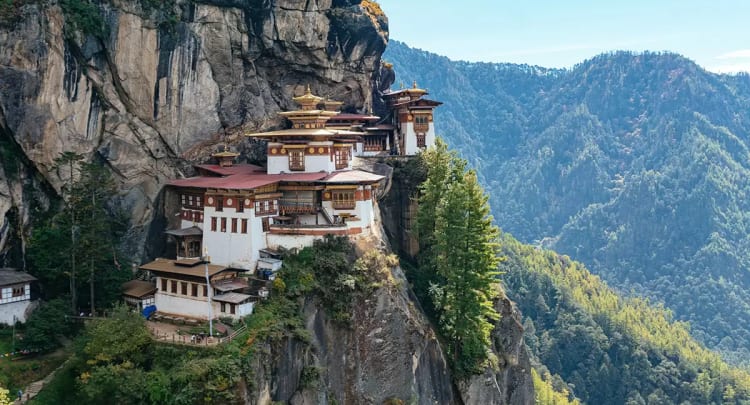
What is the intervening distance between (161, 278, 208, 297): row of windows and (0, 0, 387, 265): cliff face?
7.51m

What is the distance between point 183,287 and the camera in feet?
164

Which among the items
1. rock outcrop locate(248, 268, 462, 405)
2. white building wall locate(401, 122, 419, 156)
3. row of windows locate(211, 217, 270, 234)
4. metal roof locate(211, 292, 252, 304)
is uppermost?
white building wall locate(401, 122, 419, 156)

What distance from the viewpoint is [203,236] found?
55.0m

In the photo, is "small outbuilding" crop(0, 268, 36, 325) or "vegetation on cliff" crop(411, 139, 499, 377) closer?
"small outbuilding" crop(0, 268, 36, 325)

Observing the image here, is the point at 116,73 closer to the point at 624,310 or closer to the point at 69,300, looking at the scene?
the point at 69,300

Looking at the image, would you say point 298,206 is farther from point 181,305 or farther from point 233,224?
point 181,305

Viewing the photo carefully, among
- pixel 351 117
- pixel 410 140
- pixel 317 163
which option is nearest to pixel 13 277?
pixel 317 163

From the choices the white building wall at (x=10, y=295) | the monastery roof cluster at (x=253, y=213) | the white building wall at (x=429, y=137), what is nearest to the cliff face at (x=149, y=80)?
the monastery roof cluster at (x=253, y=213)

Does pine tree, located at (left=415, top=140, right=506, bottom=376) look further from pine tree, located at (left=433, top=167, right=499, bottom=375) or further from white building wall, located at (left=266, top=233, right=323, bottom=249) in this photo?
white building wall, located at (left=266, top=233, right=323, bottom=249)

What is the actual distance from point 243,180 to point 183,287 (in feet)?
32.4

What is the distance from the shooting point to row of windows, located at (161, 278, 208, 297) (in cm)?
4903

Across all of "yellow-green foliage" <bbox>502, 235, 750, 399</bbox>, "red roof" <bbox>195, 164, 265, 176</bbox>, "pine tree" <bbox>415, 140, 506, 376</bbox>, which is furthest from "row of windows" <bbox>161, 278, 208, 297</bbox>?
"yellow-green foliage" <bbox>502, 235, 750, 399</bbox>

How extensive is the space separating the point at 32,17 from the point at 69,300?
65.4 feet

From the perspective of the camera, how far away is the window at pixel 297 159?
60.2m
